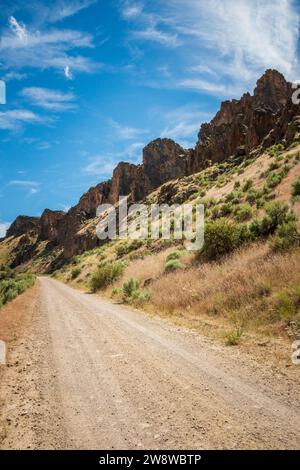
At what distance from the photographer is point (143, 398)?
5.00 meters

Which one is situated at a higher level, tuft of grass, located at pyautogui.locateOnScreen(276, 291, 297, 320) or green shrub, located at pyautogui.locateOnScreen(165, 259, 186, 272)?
green shrub, located at pyautogui.locateOnScreen(165, 259, 186, 272)

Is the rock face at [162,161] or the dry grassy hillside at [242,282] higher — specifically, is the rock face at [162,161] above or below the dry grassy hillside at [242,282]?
above

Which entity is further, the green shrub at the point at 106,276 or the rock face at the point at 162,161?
the rock face at the point at 162,161

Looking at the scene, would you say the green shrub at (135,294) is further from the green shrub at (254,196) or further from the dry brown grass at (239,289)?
the green shrub at (254,196)

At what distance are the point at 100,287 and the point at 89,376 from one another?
22.3m

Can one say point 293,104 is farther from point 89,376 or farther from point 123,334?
point 89,376

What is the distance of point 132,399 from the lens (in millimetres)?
4953

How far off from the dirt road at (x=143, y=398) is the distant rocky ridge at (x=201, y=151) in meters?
35.1

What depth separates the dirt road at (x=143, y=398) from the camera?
12.6 ft

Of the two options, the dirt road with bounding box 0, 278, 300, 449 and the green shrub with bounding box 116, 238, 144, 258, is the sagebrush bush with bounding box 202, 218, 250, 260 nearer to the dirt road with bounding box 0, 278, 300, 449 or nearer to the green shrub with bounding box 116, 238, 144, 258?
the dirt road with bounding box 0, 278, 300, 449

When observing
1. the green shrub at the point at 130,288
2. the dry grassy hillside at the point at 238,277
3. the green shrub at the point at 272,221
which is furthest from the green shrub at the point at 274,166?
the green shrub at the point at 130,288

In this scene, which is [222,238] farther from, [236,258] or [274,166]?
[274,166]

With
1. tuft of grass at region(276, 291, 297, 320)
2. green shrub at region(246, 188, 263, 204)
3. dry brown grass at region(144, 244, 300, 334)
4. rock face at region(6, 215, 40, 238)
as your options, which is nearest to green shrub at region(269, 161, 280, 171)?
green shrub at region(246, 188, 263, 204)

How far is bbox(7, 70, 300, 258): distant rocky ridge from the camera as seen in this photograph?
50000mm
